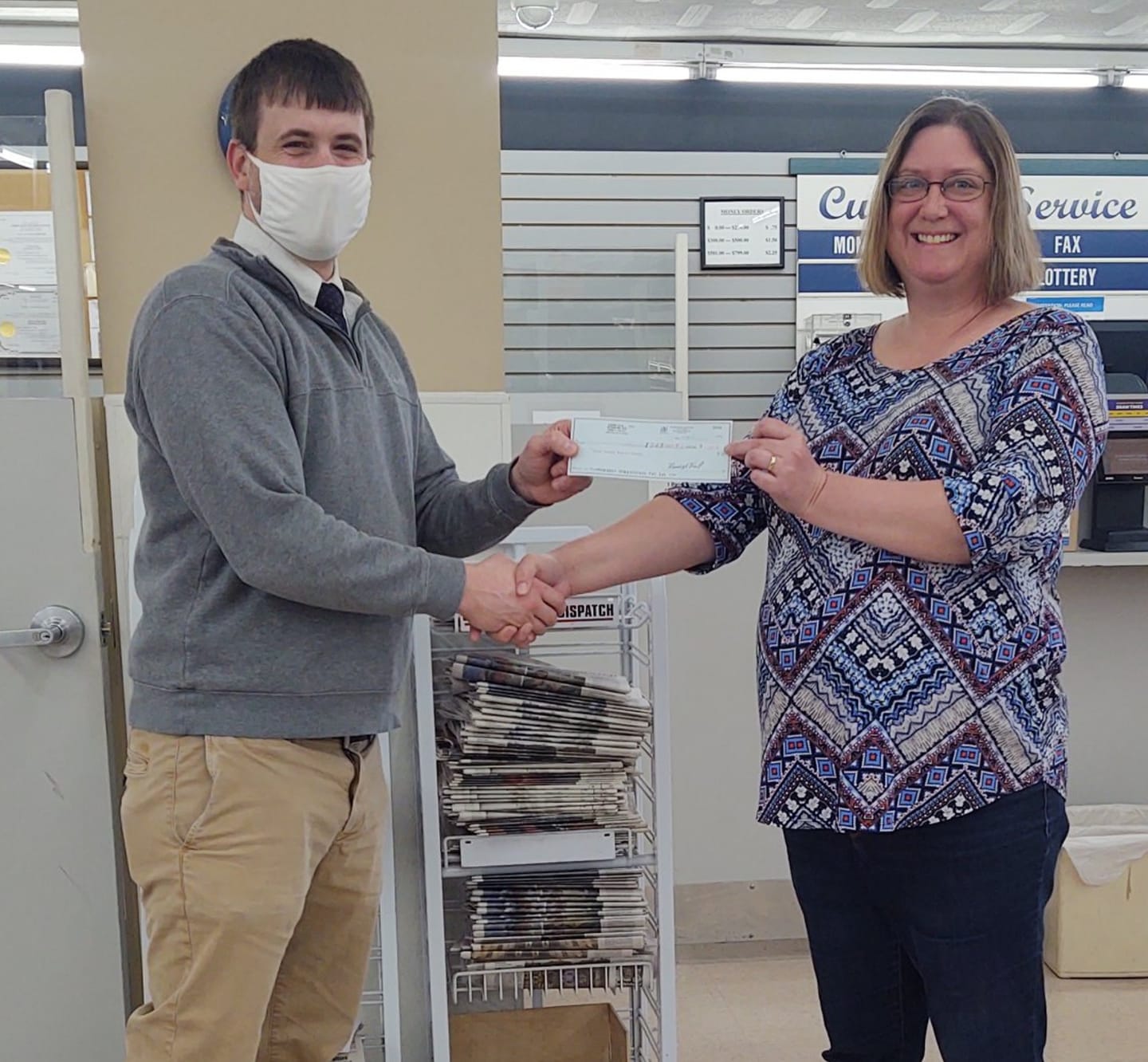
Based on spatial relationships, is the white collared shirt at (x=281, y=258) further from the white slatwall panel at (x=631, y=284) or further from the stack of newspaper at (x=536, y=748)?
the white slatwall panel at (x=631, y=284)

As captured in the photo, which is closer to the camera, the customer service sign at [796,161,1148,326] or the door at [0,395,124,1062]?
the door at [0,395,124,1062]

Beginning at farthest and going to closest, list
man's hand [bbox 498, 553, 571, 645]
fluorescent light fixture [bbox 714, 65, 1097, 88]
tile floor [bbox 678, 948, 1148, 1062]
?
fluorescent light fixture [bbox 714, 65, 1097, 88] < tile floor [bbox 678, 948, 1148, 1062] < man's hand [bbox 498, 553, 571, 645]

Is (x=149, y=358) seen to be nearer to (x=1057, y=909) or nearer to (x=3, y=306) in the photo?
(x=3, y=306)

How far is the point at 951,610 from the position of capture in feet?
4.70

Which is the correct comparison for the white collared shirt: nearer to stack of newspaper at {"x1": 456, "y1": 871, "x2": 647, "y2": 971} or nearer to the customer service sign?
stack of newspaper at {"x1": 456, "y1": 871, "x2": 647, "y2": 971}

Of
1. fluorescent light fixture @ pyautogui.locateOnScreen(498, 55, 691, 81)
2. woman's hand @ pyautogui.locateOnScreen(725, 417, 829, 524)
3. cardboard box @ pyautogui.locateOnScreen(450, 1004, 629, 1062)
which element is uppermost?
fluorescent light fixture @ pyautogui.locateOnScreen(498, 55, 691, 81)

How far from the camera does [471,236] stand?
229cm

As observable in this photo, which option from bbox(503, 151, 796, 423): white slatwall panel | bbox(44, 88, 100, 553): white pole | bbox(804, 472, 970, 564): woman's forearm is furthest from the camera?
bbox(503, 151, 796, 423): white slatwall panel

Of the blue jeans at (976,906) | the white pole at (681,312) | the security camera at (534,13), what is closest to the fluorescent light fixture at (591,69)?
the security camera at (534,13)

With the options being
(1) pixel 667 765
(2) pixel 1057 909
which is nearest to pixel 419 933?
(1) pixel 667 765

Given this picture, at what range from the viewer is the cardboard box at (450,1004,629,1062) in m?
2.18

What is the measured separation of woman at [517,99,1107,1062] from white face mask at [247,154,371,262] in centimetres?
62

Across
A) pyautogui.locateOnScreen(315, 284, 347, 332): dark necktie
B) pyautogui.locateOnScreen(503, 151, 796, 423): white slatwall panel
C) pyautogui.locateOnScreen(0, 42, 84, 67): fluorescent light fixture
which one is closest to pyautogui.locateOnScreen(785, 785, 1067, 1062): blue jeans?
pyautogui.locateOnScreen(315, 284, 347, 332): dark necktie

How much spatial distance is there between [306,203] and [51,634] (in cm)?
103
